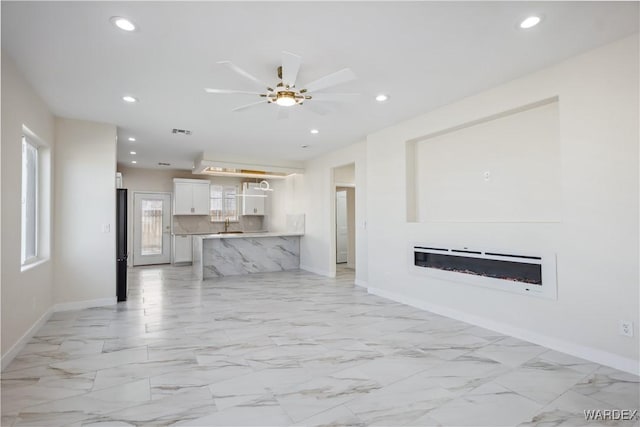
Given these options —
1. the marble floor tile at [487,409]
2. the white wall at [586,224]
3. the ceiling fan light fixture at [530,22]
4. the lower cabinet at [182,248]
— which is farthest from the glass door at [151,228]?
the ceiling fan light fixture at [530,22]

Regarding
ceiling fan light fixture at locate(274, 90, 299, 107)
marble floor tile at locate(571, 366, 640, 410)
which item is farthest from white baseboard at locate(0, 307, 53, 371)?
marble floor tile at locate(571, 366, 640, 410)

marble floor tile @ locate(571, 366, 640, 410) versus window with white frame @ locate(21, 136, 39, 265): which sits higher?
window with white frame @ locate(21, 136, 39, 265)

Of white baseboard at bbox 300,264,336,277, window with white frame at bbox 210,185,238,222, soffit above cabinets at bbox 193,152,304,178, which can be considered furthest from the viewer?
window with white frame at bbox 210,185,238,222

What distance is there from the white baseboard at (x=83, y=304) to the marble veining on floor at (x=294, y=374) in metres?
0.48

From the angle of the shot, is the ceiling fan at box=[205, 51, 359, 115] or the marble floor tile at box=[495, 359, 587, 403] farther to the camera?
the ceiling fan at box=[205, 51, 359, 115]

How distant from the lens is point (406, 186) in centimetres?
486

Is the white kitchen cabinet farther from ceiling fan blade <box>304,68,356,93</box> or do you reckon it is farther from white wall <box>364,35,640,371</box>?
ceiling fan blade <box>304,68,356,93</box>

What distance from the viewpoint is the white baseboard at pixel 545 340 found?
2719mm

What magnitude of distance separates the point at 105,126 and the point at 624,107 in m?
5.95

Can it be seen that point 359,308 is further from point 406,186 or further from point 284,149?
point 284,149

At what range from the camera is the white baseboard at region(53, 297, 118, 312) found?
A: 15.2 ft

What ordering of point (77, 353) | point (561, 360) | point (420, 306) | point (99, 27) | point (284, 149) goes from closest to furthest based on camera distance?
point (99, 27), point (561, 360), point (77, 353), point (420, 306), point (284, 149)

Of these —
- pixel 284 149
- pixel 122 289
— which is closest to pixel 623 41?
pixel 284 149

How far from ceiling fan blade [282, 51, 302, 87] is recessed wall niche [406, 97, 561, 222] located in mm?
2304
